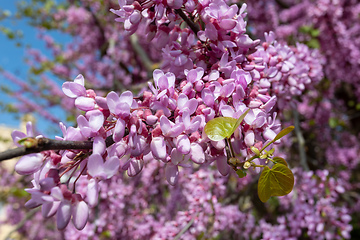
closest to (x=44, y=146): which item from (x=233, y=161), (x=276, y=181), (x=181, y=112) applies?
(x=181, y=112)

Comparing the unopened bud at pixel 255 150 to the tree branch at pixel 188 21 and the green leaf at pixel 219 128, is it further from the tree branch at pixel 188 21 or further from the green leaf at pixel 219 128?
the tree branch at pixel 188 21

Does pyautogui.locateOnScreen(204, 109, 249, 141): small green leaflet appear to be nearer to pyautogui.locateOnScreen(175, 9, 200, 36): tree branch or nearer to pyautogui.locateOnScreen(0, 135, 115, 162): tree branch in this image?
pyautogui.locateOnScreen(0, 135, 115, 162): tree branch

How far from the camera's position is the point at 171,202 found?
3.08m

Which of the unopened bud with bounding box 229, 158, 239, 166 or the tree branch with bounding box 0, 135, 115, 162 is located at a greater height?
the tree branch with bounding box 0, 135, 115, 162

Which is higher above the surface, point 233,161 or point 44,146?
point 44,146

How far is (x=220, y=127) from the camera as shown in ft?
2.02

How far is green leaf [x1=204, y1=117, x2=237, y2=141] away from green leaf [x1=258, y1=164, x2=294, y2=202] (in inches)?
5.8

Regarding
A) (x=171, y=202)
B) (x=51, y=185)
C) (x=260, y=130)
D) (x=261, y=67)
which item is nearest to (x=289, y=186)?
(x=260, y=130)

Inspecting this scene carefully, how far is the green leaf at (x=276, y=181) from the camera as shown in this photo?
2.07 ft

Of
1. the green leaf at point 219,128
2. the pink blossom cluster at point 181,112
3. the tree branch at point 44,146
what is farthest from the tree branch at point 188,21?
the tree branch at point 44,146

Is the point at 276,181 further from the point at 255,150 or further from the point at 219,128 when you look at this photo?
the point at 219,128

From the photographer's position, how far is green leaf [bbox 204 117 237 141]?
601 mm

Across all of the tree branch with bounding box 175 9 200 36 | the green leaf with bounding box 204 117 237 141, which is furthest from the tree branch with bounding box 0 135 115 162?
the tree branch with bounding box 175 9 200 36

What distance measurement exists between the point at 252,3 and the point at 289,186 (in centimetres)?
334
